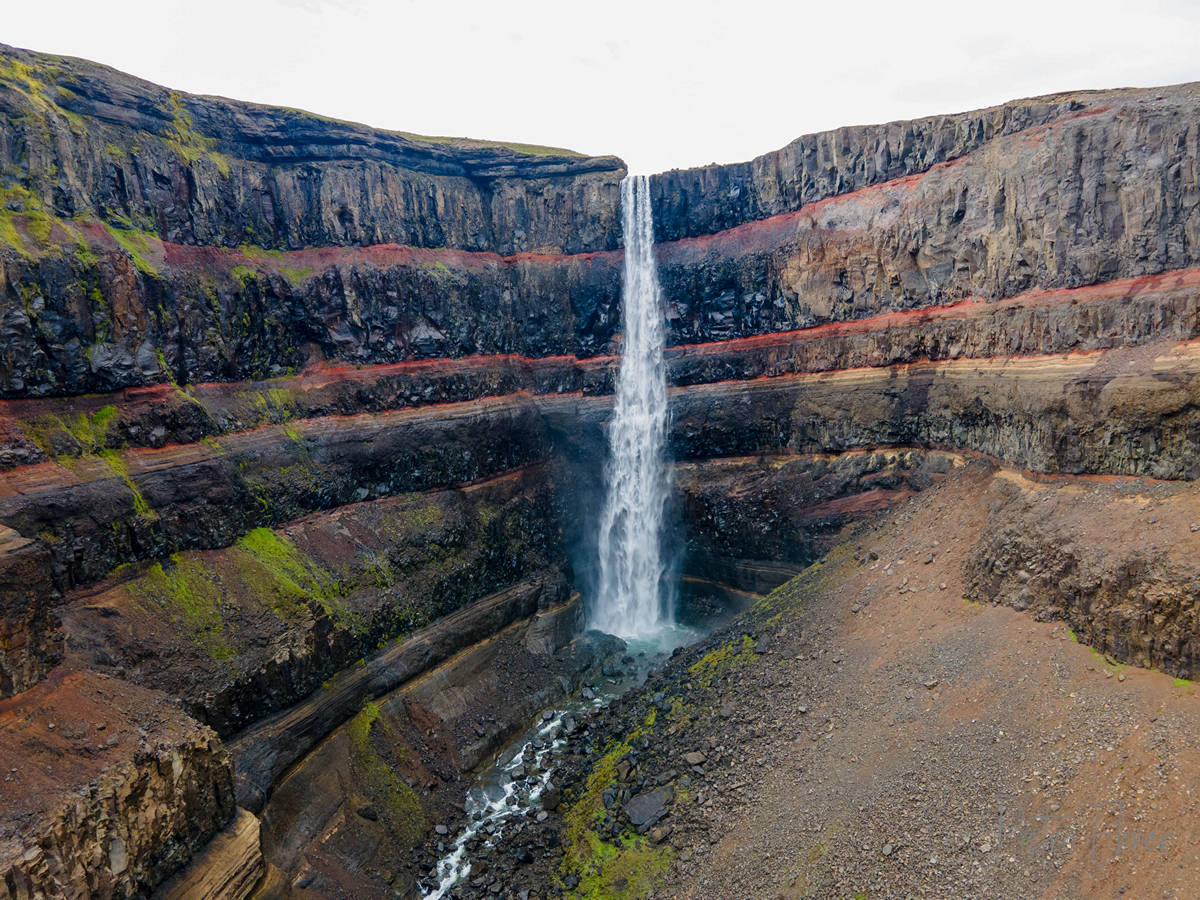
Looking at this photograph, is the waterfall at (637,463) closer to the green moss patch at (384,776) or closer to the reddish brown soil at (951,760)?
the reddish brown soil at (951,760)

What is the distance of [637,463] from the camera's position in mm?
32750

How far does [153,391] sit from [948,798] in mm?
23705

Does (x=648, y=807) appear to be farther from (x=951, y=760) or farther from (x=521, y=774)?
(x=951, y=760)

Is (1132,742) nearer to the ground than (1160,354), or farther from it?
nearer to the ground

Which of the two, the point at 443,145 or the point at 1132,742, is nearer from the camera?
the point at 1132,742

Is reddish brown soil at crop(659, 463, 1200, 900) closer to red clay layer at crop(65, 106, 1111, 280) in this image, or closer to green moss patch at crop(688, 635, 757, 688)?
green moss patch at crop(688, 635, 757, 688)

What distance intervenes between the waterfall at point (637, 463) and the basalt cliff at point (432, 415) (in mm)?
965

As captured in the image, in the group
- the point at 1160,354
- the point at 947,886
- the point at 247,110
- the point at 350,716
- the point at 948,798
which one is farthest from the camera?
the point at 247,110

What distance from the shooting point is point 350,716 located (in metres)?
20.5

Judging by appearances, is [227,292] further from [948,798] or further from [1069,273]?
[1069,273]

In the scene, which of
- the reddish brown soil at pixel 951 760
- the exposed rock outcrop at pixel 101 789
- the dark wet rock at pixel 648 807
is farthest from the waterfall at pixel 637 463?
the exposed rock outcrop at pixel 101 789

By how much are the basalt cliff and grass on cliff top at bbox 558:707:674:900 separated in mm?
4491

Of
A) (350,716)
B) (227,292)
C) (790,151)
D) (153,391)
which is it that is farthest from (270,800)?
(790,151)

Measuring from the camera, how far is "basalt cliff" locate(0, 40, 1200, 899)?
14.6 m
